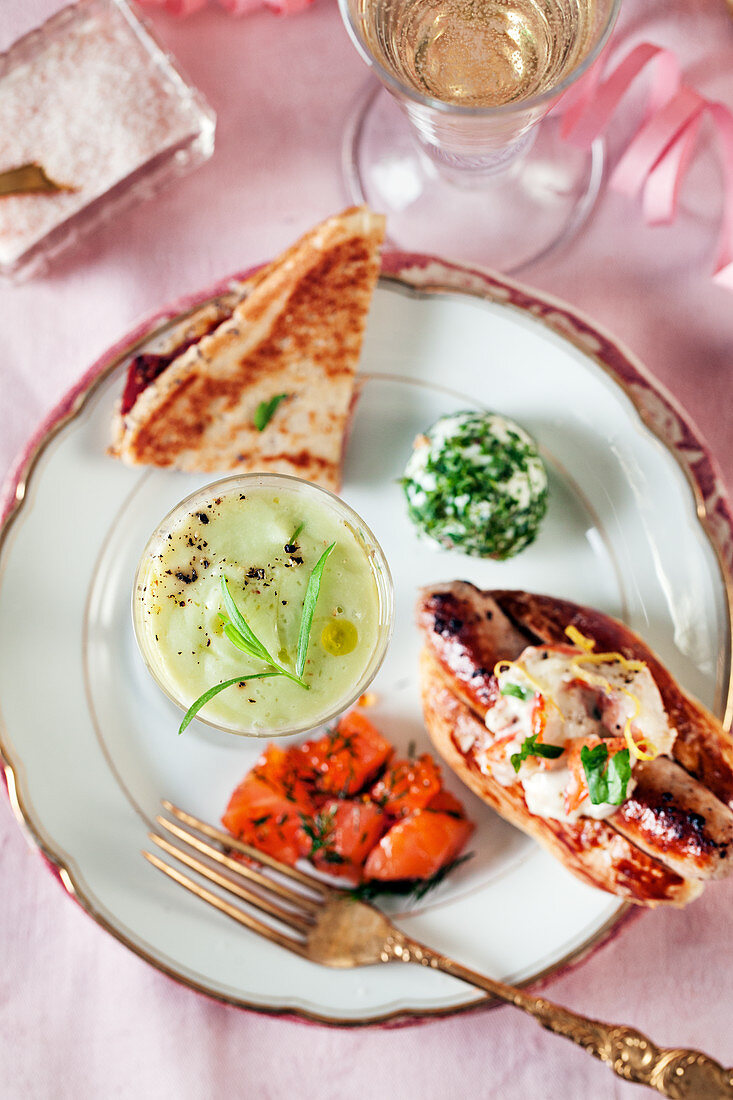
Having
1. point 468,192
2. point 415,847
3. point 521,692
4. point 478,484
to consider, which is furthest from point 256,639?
point 468,192

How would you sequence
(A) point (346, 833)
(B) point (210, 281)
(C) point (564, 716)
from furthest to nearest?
(B) point (210, 281) → (A) point (346, 833) → (C) point (564, 716)

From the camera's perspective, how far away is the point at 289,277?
106 inches

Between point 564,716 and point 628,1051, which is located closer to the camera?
point 564,716

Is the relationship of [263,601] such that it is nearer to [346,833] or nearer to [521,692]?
[521,692]

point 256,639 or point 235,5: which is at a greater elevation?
point 235,5

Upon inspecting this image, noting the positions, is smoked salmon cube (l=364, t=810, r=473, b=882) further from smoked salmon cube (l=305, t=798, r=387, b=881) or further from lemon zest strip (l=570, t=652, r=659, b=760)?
lemon zest strip (l=570, t=652, r=659, b=760)

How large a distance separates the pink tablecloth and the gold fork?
339 mm

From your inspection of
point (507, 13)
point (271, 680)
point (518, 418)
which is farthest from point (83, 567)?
point (507, 13)

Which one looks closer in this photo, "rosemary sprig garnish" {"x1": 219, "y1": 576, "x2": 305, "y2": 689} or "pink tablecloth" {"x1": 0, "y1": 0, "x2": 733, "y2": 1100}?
"rosemary sprig garnish" {"x1": 219, "y1": 576, "x2": 305, "y2": 689}

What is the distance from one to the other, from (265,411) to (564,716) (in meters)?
1.19

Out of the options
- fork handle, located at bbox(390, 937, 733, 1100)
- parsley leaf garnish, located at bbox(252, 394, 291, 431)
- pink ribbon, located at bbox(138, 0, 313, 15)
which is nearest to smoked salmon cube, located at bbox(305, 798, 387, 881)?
fork handle, located at bbox(390, 937, 733, 1100)

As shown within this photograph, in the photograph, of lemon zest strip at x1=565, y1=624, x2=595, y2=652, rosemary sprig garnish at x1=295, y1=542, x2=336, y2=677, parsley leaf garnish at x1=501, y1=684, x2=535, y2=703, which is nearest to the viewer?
rosemary sprig garnish at x1=295, y1=542, x2=336, y2=677

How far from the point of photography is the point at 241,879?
2.67 meters

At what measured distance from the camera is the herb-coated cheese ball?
2508mm
